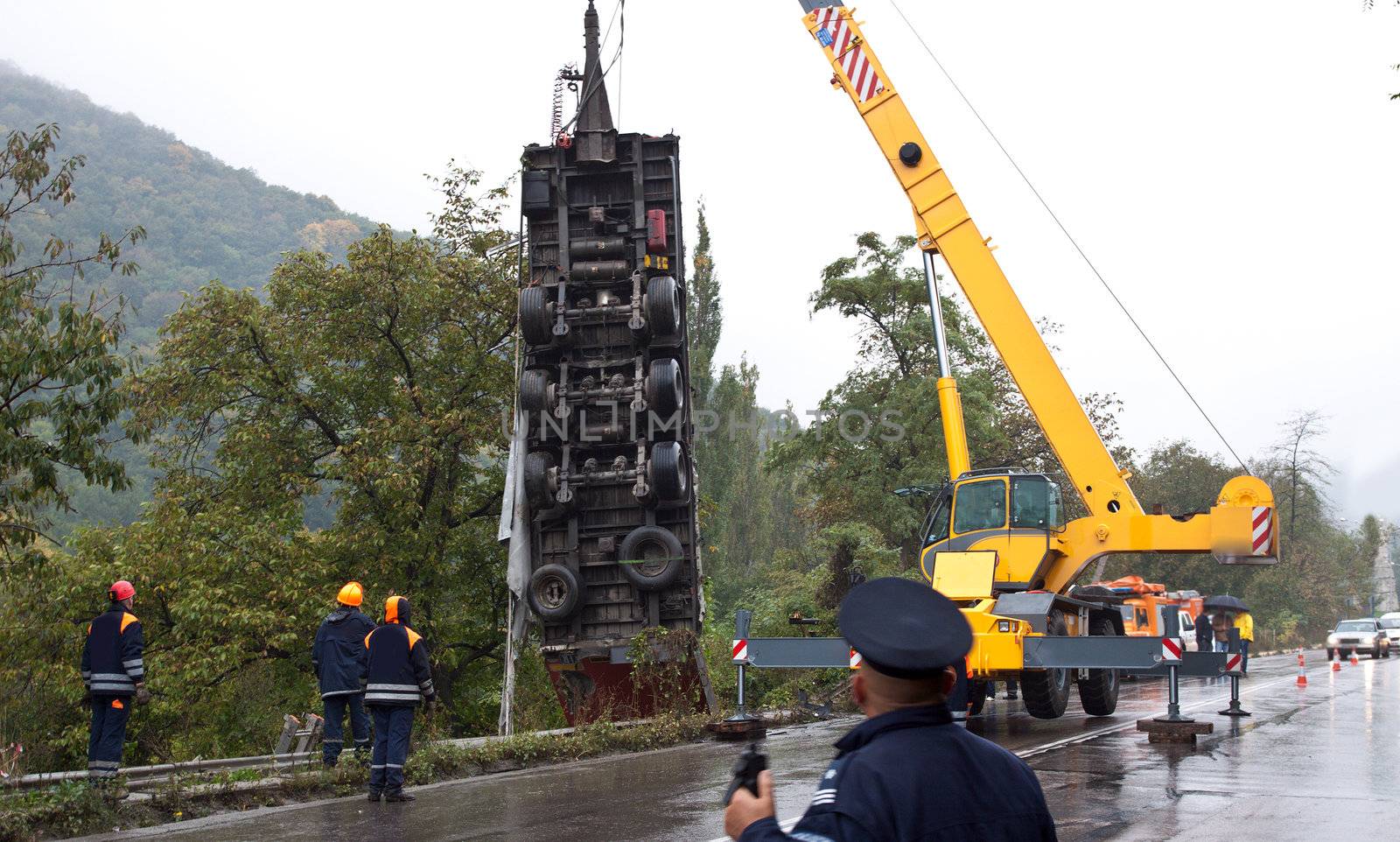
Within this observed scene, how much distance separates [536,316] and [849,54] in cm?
567

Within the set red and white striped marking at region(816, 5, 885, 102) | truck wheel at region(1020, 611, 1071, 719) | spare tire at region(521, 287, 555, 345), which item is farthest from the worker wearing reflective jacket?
red and white striped marking at region(816, 5, 885, 102)

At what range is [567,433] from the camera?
59.2 feet

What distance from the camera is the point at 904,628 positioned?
2666 mm

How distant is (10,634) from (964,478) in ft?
52.3

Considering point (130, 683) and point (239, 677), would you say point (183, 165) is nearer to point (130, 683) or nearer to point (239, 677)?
point (239, 677)

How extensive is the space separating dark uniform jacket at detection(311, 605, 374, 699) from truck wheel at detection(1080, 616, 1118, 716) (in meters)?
9.15

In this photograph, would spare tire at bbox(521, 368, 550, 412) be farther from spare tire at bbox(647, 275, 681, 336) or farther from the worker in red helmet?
the worker in red helmet

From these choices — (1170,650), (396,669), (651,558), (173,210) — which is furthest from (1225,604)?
(173,210)

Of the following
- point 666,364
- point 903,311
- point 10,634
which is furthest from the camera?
point 903,311

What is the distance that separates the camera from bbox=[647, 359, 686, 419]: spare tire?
57.2ft

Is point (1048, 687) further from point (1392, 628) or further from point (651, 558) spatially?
point (1392, 628)

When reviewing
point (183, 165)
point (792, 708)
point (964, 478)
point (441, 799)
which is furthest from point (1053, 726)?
point (183, 165)

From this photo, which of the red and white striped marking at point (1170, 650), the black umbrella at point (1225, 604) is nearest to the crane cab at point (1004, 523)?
the red and white striped marking at point (1170, 650)

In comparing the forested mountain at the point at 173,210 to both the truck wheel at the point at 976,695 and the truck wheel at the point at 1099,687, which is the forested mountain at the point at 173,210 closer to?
the truck wheel at the point at 1099,687
